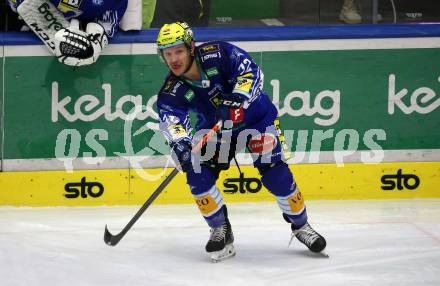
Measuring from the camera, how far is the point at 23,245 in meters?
4.96

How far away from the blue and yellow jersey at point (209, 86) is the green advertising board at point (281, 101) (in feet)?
5.23

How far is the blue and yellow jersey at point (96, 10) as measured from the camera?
5.98 metres

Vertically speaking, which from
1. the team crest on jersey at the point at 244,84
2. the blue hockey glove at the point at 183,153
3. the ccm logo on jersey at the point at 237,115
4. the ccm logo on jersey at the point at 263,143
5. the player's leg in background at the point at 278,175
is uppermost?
the team crest on jersey at the point at 244,84

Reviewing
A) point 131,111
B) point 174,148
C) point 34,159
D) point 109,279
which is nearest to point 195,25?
point 131,111

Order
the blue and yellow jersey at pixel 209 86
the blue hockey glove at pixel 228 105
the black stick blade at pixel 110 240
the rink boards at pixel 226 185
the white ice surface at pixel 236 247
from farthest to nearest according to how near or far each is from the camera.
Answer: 1. the rink boards at pixel 226 185
2. the black stick blade at pixel 110 240
3. the blue and yellow jersey at pixel 209 86
4. the blue hockey glove at pixel 228 105
5. the white ice surface at pixel 236 247

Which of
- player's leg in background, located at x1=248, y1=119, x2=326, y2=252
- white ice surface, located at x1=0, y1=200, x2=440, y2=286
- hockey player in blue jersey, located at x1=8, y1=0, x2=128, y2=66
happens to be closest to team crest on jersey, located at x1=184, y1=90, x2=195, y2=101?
player's leg in background, located at x1=248, y1=119, x2=326, y2=252

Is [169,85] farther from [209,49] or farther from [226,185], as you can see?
[226,185]

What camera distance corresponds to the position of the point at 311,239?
15.2 feet

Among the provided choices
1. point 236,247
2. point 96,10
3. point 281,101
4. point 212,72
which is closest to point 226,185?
point 281,101

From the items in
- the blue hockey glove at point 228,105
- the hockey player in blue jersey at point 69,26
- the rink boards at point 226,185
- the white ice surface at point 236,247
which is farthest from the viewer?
the rink boards at point 226,185

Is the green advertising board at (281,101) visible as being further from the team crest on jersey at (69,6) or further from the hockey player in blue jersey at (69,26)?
the team crest on jersey at (69,6)

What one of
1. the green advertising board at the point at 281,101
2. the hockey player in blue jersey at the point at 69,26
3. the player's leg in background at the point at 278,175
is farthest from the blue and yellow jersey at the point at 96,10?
the player's leg in background at the point at 278,175

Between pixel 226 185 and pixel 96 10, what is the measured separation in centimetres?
145

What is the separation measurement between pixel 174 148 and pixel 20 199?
6.68 ft
